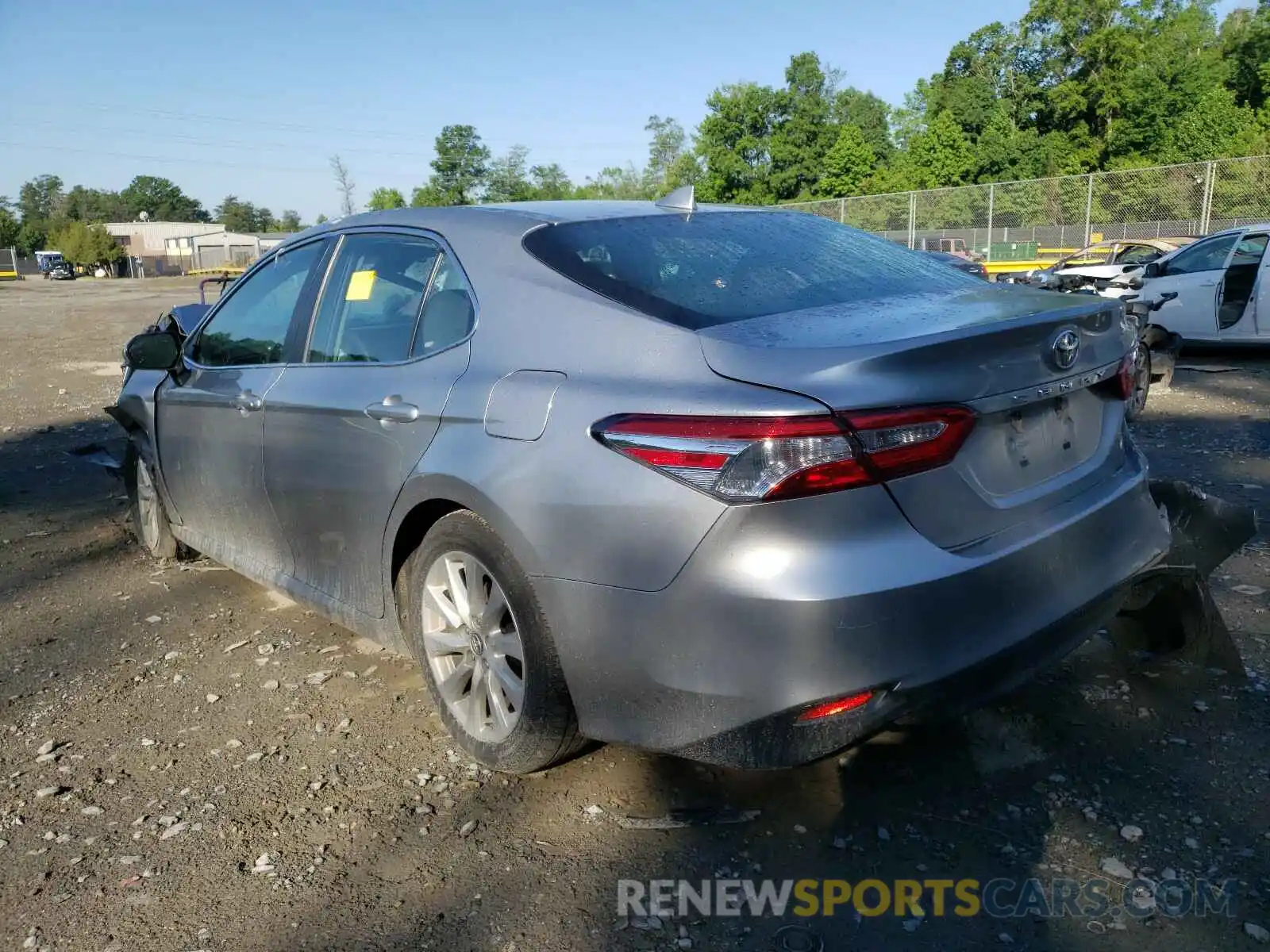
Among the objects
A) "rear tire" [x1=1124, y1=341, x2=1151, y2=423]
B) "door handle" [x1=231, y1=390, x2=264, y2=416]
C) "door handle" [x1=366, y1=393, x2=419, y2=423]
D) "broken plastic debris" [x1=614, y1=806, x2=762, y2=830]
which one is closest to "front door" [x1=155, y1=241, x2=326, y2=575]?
"door handle" [x1=231, y1=390, x2=264, y2=416]

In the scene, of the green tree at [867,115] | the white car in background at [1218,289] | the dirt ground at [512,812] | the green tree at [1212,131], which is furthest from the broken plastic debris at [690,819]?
the green tree at [867,115]

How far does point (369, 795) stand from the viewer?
2.98 metres

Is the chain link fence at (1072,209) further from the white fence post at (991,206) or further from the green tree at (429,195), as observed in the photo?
the green tree at (429,195)

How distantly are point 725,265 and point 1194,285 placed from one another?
10.1m

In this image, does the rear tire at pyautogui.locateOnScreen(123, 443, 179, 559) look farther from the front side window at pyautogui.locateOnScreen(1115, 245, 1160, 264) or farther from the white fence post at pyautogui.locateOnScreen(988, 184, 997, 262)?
the white fence post at pyautogui.locateOnScreen(988, 184, 997, 262)

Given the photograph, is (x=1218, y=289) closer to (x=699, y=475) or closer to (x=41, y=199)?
(x=699, y=475)

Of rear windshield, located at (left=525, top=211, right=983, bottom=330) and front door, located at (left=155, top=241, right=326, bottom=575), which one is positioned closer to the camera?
rear windshield, located at (left=525, top=211, right=983, bottom=330)

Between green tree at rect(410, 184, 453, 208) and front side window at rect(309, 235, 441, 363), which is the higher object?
green tree at rect(410, 184, 453, 208)

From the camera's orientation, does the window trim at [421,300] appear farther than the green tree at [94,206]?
No

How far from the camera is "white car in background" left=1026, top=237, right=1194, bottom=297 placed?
10.9 meters

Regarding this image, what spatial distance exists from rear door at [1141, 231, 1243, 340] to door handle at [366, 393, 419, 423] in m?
10.5

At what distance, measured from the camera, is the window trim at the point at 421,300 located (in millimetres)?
2992

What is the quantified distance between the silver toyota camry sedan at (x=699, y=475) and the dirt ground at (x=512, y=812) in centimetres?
33

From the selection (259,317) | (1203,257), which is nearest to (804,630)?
(259,317)
